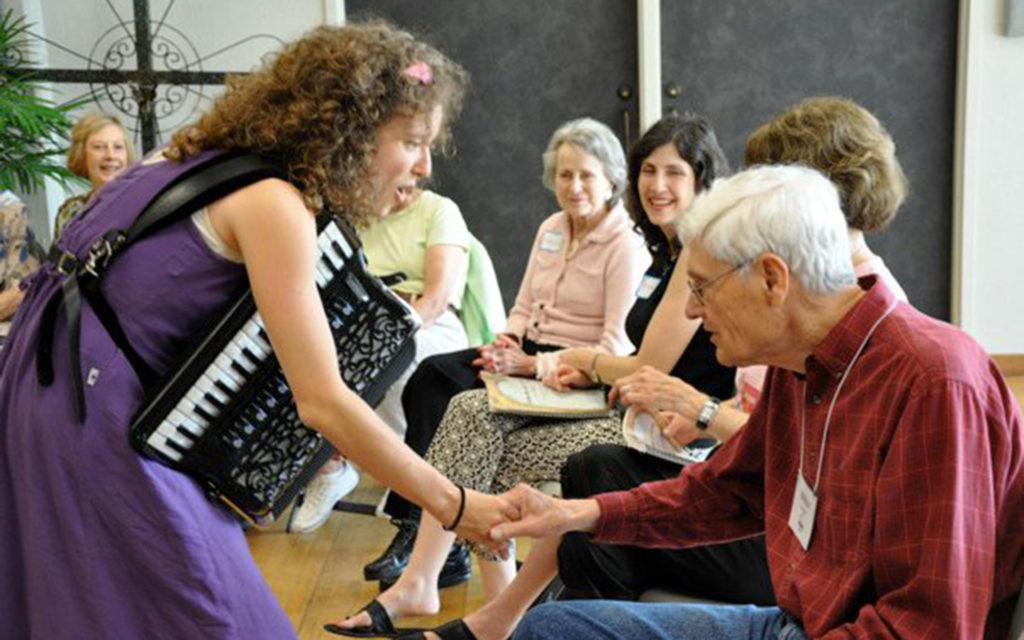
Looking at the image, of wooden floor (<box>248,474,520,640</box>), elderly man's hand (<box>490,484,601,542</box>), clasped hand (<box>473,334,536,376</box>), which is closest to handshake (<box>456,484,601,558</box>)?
elderly man's hand (<box>490,484,601,542</box>)

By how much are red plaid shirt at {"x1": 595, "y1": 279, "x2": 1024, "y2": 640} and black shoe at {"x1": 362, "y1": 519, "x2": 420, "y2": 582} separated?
1841mm

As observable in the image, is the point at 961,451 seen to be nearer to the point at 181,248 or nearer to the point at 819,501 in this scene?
the point at 819,501

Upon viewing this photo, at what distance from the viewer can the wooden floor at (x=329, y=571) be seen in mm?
3082

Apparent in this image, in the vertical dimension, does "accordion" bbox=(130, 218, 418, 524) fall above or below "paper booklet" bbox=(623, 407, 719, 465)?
above

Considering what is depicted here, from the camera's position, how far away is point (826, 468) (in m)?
1.50

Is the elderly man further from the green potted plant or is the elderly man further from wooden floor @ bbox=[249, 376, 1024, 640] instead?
the green potted plant

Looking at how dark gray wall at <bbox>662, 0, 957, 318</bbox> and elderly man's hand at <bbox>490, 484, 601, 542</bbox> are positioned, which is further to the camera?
dark gray wall at <bbox>662, 0, 957, 318</bbox>

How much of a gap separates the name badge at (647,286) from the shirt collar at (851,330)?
1332mm

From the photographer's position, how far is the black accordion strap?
1.58 metres

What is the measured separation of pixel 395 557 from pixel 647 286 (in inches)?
43.8

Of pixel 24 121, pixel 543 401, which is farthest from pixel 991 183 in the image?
pixel 24 121

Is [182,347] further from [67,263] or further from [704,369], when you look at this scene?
[704,369]

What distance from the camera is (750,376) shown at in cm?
237

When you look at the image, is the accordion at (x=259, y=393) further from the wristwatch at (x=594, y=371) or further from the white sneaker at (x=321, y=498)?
the white sneaker at (x=321, y=498)
